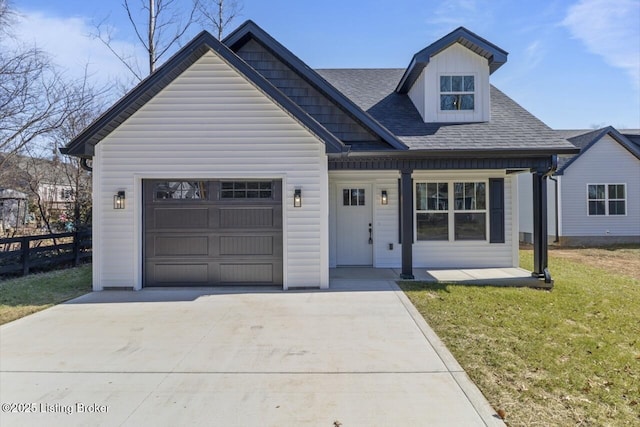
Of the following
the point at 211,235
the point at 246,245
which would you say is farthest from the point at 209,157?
the point at 246,245

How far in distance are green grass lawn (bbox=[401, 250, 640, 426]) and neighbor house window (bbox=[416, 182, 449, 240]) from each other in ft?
9.01

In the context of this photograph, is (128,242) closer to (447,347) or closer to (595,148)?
(447,347)

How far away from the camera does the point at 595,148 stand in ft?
53.1

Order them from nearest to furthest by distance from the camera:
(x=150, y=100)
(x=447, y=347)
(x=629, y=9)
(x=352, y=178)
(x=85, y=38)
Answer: (x=447, y=347) < (x=150, y=100) < (x=629, y=9) < (x=352, y=178) < (x=85, y=38)

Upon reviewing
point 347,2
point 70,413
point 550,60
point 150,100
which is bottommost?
point 70,413

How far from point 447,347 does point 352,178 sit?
20.7 feet

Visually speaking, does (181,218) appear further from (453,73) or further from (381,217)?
(453,73)

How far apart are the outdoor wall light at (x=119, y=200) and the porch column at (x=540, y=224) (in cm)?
870

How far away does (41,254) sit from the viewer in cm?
980

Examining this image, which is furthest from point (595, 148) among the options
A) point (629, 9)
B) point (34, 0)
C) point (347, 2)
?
point (34, 0)

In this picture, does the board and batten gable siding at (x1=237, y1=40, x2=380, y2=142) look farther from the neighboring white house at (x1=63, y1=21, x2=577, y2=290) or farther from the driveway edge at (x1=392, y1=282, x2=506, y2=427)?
the driveway edge at (x1=392, y1=282, x2=506, y2=427)

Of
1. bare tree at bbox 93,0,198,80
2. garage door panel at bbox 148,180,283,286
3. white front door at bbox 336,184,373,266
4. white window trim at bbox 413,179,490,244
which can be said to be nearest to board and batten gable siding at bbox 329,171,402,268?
white front door at bbox 336,184,373,266

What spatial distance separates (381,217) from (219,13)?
44.1 ft

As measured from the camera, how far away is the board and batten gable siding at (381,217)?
10312mm
